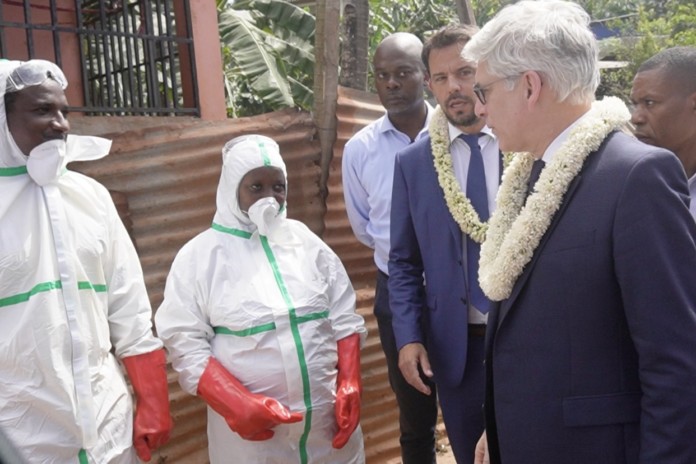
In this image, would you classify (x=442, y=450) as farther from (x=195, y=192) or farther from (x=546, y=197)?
(x=546, y=197)

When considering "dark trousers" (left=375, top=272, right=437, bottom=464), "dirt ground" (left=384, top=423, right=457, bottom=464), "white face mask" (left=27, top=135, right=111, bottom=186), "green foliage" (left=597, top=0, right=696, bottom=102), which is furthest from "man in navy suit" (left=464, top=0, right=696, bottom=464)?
"green foliage" (left=597, top=0, right=696, bottom=102)

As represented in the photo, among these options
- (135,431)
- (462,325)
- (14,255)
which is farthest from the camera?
(462,325)

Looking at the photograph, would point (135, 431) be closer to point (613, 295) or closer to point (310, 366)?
point (310, 366)

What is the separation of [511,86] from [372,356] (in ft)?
9.52

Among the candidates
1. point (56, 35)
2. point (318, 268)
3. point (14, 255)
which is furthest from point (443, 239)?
point (56, 35)

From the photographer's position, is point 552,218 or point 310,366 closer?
point 552,218

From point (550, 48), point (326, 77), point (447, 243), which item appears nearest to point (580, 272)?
point (550, 48)

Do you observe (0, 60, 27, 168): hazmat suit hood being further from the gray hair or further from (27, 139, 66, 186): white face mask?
the gray hair

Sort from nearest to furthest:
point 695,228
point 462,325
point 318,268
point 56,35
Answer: point 695,228 → point 462,325 → point 318,268 → point 56,35

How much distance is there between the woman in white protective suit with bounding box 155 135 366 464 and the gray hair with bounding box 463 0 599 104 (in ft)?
4.51

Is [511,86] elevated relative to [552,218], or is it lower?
elevated

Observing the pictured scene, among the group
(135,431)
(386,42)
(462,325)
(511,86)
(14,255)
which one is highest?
(386,42)

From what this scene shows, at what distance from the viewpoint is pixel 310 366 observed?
10.6ft

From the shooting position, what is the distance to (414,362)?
3246 mm
